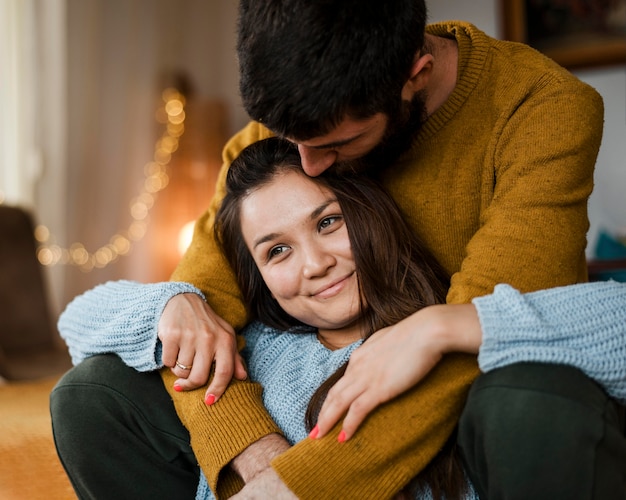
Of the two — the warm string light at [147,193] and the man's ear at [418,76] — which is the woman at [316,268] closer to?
the man's ear at [418,76]

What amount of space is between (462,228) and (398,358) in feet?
1.37

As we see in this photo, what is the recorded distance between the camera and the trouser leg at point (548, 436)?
2.97 ft

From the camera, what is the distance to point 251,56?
1108 millimetres

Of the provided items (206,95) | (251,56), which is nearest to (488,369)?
(251,56)

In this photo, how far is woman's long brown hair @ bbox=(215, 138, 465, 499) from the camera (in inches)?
49.6

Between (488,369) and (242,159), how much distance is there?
0.67 meters

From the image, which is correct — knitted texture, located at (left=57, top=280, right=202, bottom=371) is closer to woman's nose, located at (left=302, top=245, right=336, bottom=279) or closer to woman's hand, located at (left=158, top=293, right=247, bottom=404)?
woman's hand, located at (left=158, top=293, right=247, bottom=404)

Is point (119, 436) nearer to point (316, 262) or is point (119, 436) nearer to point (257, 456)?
point (257, 456)

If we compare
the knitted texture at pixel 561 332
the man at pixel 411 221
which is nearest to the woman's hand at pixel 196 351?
the man at pixel 411 221

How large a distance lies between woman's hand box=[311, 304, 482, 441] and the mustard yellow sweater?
3 centimetres

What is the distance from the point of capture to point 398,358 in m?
1.01

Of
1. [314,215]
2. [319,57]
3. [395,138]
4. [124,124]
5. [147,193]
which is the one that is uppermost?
[319,57]

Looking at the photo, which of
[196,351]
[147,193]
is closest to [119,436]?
[196,351]

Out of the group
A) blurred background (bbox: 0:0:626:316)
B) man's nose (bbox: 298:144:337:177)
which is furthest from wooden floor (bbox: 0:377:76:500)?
blurred background (bbox: 0:0:626:316)
